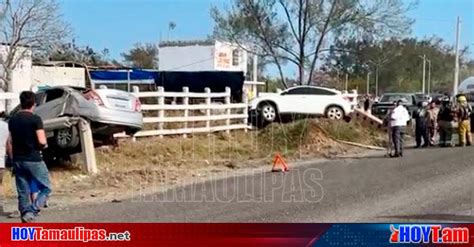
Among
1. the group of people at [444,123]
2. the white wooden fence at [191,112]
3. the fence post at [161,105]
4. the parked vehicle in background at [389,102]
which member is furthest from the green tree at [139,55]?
the parked vehicle in background at [389,102]

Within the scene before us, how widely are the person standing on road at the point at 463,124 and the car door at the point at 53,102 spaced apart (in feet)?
35.7

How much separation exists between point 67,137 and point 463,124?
432 inches

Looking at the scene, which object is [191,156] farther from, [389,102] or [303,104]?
[389,102]

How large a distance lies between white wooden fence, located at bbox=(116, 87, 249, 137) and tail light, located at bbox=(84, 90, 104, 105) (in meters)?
1.76

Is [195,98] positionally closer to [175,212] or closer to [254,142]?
[254,142]

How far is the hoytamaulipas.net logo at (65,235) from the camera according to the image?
13.1 feet

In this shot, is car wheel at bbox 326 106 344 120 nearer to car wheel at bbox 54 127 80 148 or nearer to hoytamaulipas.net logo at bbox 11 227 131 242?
car wheel at bbox 54 127 80 148

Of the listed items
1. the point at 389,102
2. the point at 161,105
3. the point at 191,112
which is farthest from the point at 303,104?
the point at 161,105

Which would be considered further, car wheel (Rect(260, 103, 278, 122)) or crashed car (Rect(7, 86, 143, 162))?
car wheel (Rect(260, 103, 278, 122))

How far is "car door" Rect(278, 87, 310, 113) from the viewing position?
21.8 m

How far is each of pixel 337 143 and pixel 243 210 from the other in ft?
33.6

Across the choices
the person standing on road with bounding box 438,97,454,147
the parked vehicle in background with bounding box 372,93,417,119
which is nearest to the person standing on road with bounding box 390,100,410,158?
the person standing on road with bounding box 438,97,454,147

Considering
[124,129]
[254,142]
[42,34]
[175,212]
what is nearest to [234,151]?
[254,142]

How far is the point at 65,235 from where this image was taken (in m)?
4.01
